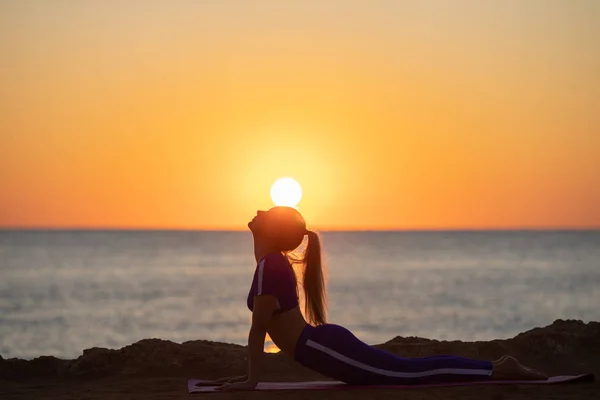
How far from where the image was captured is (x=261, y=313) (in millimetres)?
7438

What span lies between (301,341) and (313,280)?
0.56 metres

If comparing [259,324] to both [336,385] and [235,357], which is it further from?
[235,357]

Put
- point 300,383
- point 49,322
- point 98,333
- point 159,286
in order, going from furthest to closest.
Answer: point 159,286
point 49,322
point 98,333
point 300,383

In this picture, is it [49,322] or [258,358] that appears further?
[49,322]

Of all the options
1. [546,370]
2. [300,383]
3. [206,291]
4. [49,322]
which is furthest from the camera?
[206,291]

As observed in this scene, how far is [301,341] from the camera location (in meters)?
7.52

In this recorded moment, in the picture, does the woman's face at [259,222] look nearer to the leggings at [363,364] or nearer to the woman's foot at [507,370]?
the leggings at [363,364]

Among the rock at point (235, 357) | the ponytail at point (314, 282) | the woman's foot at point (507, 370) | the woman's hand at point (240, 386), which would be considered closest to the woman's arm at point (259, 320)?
the woman's hand at point (240, 386)

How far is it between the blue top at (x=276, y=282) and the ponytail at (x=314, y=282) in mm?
283

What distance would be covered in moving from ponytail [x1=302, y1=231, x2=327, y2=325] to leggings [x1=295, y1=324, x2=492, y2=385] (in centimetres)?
22

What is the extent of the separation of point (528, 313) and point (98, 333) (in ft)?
42.2

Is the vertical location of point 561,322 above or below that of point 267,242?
below

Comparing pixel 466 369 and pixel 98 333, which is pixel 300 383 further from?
pixel 98 333

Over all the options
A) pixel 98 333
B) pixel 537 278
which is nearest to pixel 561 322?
pixel 98 333
